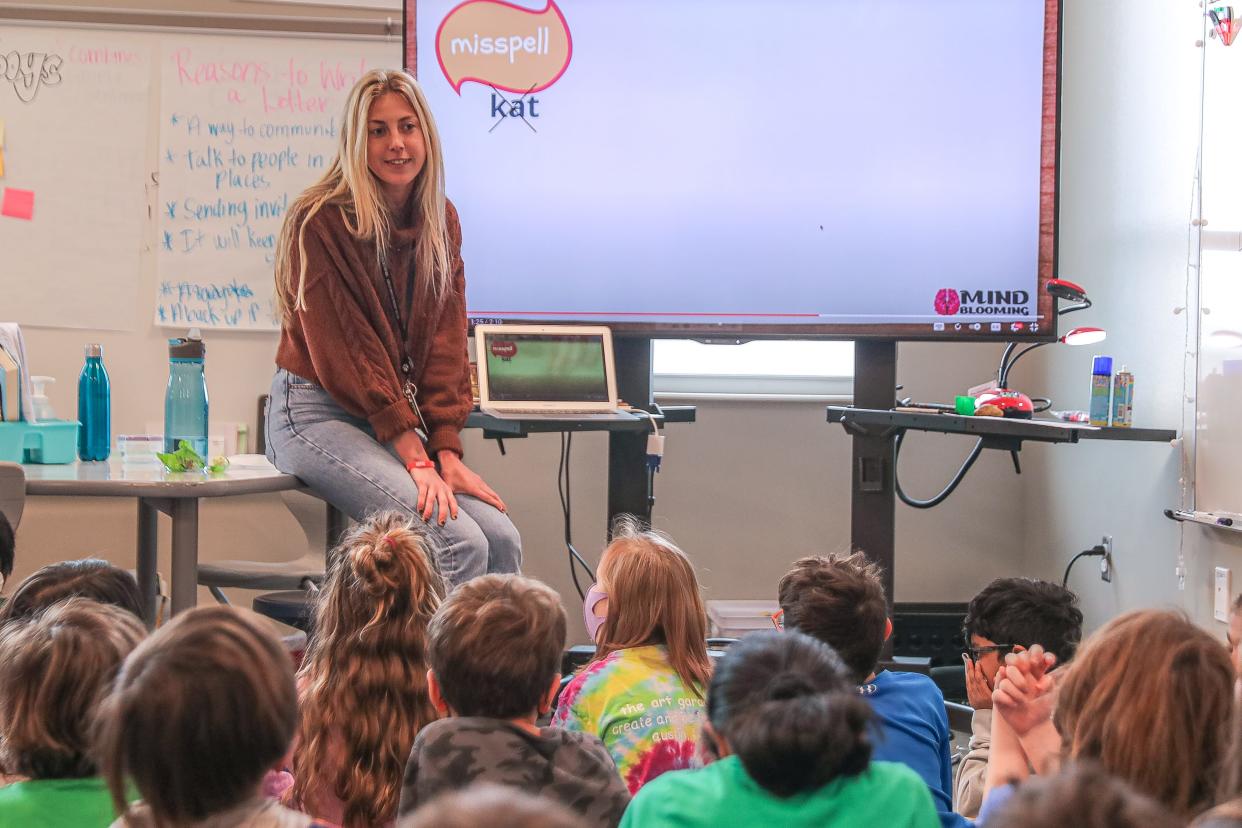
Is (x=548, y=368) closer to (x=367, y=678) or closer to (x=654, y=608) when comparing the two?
(x=654, y=608)

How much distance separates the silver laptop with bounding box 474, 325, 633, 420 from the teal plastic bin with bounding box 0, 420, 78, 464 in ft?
2.90

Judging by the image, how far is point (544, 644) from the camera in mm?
1294

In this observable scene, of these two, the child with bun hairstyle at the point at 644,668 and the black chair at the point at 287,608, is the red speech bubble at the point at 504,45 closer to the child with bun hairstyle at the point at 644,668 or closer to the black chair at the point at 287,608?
the black chair at the point at 287,608

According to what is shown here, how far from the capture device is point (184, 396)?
235 centimetres

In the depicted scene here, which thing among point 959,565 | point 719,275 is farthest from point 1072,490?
point 719,275

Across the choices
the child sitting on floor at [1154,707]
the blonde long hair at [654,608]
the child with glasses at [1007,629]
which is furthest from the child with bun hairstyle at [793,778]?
the child with glasses at [1007,629]

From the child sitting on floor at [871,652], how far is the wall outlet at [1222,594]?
1458 millimetres

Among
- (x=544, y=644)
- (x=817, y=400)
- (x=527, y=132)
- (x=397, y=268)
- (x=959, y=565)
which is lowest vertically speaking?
(x=959, y=565)

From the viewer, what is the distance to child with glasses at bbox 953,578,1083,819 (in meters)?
1.80

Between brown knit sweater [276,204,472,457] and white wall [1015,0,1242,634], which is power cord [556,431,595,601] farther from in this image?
white wall [1015,0,1242,634]

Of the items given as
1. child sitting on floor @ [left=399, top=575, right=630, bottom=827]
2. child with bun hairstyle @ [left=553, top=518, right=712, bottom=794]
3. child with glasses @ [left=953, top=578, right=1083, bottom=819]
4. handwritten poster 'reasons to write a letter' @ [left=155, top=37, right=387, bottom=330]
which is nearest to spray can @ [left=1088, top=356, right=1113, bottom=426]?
child with glasses @ [left=953, top=578, right=1083, bottom=819]

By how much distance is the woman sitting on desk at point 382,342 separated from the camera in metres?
2.28

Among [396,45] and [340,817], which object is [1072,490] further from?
[340,817]

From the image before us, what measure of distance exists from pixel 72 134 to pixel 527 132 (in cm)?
148
